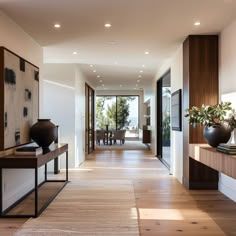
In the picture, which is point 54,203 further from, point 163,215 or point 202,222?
point 202,222

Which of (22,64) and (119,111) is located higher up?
(22,64)

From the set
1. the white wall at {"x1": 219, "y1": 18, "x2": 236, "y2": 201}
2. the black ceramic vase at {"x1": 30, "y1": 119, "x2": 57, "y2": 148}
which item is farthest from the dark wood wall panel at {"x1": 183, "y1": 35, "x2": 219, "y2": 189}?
the black ceramic vase at {"x1": 30, "y1": 119, "x2": 57, "y2": 148}

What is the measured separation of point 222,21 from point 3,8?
10.7 ft

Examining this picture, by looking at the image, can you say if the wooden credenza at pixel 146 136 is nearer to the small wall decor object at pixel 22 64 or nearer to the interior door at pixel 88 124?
the interior door at pixel 88 124

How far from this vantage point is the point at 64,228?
11.9 feet

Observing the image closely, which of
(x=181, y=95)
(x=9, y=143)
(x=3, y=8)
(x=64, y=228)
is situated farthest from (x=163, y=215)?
(x=3, y=8)

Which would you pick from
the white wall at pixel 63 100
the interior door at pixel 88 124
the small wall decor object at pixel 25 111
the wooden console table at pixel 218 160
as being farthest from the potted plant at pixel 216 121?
the interior door at pixel 88 124

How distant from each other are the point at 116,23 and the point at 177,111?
2586 mm

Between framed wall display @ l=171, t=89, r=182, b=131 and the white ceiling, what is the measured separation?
103 centimetres

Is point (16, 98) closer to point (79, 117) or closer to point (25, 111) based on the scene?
point (25, 111)

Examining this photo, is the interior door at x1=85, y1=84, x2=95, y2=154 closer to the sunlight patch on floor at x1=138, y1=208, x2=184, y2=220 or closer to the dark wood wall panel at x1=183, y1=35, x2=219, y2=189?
the dark wood wall panel at x1=183, y1=35, x2=219, y2=189

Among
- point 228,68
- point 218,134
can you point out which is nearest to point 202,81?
point 228,68

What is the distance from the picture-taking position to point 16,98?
470 cm

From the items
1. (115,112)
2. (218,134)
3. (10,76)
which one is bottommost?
(218,134)
